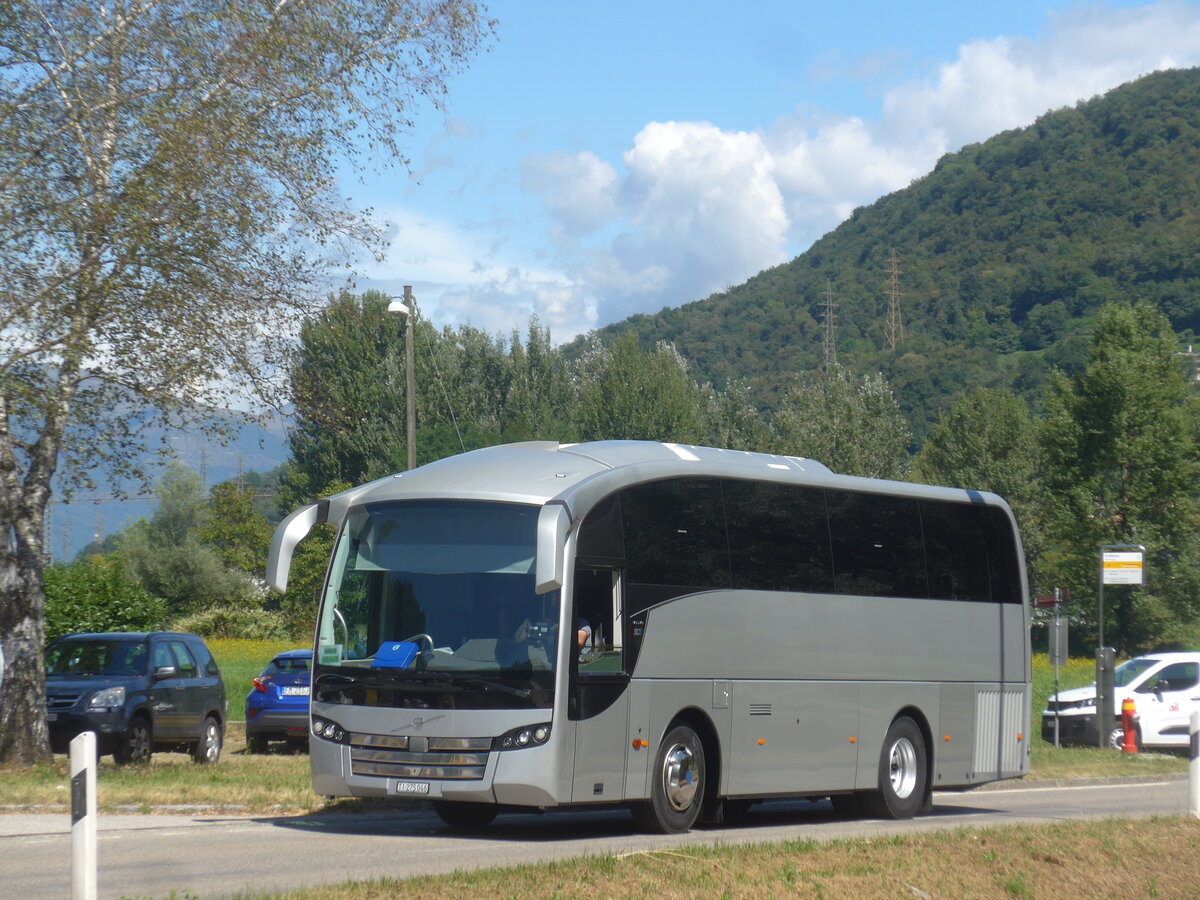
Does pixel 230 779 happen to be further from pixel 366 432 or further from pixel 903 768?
pixel 366 432

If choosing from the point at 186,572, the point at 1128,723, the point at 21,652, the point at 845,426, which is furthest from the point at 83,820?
the point at 845,426

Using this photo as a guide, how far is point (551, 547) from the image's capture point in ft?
37.1

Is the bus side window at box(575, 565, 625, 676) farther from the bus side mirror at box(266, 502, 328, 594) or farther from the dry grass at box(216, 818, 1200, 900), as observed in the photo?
the bus side mirror at box(266, 502, 328, 594)

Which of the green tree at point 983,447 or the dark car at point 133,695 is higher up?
the green tree at point 983,447

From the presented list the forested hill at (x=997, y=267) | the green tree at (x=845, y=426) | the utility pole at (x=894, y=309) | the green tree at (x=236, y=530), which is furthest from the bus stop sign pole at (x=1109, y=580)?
the utility pole at (x=894, y=309)

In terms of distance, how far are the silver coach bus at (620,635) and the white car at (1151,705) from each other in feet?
49.3

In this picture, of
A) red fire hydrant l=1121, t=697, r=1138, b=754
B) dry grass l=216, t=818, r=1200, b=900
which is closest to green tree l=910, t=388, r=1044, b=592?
red fire hydrant l=1121, t=697, r=1138, b=754

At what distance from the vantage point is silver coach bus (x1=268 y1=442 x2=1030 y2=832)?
12.1 meters

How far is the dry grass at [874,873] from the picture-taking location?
8.90 metres

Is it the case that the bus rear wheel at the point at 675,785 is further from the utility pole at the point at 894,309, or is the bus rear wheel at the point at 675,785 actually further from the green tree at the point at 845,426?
the utility pole at the point at 894,309

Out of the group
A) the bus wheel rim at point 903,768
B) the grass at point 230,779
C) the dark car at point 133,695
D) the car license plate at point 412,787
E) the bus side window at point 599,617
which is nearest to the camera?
the car license plate at point 412,787

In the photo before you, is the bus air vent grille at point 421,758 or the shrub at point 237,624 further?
the shrub at point 237,624

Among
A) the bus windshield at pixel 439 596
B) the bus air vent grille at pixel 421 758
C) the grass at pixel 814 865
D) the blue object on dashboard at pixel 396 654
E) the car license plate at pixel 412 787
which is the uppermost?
the bus windshield at pixel 439 596

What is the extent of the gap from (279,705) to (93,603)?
850 cm
